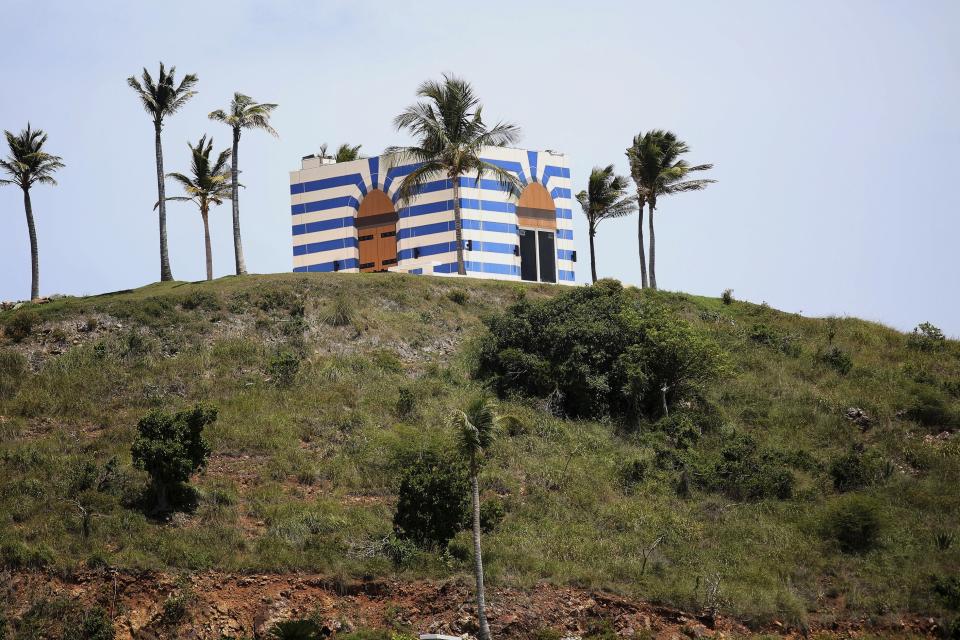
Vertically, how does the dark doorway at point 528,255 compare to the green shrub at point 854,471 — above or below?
above

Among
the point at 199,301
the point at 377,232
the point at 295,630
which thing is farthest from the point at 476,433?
the point at 377,232

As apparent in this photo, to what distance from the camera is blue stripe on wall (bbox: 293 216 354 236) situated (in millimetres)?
82375

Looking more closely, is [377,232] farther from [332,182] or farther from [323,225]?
[332,182]

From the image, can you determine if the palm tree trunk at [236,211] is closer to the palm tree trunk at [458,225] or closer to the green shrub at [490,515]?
the palm tree trunk at [458,225]

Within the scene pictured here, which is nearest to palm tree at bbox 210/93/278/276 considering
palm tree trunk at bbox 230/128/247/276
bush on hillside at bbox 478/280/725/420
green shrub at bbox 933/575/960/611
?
palm tree trunk at bbox 230/128/247/276

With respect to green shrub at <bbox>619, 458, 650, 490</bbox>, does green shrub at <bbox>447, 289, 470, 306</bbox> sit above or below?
above

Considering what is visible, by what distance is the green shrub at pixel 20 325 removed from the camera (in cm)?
6159

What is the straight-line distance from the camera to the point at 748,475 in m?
52.8

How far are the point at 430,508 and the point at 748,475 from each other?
1535cm

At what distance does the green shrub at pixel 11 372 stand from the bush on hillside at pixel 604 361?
22.7m

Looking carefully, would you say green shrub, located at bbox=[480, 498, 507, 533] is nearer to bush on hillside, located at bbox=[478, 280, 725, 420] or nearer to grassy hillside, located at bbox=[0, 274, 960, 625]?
grassy hillside, located at bbox=[0, 274, 960, 625]

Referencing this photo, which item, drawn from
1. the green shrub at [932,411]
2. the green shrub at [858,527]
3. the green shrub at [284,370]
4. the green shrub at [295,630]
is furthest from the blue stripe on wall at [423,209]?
the green shrub at [295,630]

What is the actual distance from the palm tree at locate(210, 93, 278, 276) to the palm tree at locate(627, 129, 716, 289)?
23.5 m

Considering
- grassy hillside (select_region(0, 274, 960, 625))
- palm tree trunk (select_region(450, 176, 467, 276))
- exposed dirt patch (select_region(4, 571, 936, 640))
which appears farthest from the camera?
palm tree trunk (select_region(450, 176, 467, 276))
